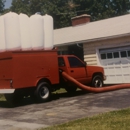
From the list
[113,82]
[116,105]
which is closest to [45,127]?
[116,105]

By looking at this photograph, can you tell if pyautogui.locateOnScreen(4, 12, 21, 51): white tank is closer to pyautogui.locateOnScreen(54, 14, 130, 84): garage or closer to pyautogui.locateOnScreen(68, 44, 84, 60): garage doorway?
pyautogui.locateOnScreen(54, 14, 130, 84): garage

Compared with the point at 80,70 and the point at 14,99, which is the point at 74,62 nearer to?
the point at 80,70

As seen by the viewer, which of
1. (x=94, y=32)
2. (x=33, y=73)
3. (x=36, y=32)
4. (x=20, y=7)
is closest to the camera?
(x=33, y=73)

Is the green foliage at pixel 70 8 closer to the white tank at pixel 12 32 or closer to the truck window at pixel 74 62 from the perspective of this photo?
the truck window at pixel 74 62

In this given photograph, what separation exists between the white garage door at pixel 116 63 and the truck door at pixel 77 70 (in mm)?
3572

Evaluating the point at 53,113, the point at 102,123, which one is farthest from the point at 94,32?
the point at 102,123

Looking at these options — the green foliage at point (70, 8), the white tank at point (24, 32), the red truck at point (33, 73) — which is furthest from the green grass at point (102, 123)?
the green foliage at point (70, 8)

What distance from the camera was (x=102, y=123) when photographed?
25.2 feet

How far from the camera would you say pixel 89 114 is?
923 centimetres

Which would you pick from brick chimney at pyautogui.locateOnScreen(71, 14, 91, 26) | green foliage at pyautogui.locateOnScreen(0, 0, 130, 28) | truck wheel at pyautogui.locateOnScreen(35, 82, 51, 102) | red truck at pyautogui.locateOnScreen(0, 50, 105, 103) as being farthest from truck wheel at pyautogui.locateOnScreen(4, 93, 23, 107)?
green foliage at pyautogui.locateOnScreen(0, 0, 130, 28)

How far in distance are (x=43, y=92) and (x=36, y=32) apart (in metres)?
2.57

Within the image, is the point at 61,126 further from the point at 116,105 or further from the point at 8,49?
the point at 8,49

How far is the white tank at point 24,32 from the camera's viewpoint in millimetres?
12273

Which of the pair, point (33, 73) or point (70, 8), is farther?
point (70, 8)
